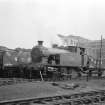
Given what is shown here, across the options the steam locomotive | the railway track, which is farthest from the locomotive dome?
the railway track

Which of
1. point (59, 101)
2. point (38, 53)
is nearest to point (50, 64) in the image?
point (38, 53)

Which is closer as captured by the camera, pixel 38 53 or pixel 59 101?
pixel 59 101

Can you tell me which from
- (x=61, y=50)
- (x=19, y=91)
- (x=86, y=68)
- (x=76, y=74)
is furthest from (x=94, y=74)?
(x=19, y=91)

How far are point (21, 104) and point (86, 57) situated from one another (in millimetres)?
15028

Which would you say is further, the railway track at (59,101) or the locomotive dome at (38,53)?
the locomotive dome at (38,53)

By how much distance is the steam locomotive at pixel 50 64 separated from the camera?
1967cm

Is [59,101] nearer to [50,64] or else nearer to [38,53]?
[50,64]

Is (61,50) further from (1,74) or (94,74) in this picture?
(1,74)

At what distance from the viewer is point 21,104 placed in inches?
345

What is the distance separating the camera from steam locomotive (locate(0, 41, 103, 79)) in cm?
1967

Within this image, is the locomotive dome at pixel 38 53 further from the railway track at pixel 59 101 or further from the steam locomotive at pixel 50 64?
the railway track at pixel 59 101

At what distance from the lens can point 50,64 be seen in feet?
64.3

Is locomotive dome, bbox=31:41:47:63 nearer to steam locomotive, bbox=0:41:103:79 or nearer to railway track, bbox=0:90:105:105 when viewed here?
steam locomotive, bbox=0:41:103:79

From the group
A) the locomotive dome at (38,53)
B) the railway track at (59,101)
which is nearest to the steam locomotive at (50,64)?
the locomotive dome at (38,53)
